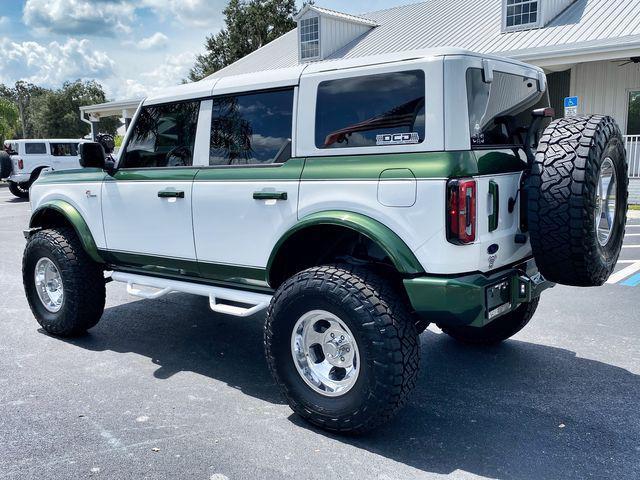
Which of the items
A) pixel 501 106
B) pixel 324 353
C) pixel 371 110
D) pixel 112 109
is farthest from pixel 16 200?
pixel 501 106

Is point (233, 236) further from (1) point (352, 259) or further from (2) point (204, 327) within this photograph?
(2) point (204, 327)

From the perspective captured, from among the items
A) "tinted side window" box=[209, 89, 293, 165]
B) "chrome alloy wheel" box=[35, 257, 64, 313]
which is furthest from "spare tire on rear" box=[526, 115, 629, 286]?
"chrome alloy wheel" box=[35, 257, 64, 313]

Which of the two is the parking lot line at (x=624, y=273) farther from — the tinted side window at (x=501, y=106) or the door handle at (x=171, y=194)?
the door handle at (x=171, y=194)

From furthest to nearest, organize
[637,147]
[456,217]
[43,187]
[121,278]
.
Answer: [637,147] < [43,187] < [121,278] < [456,217]

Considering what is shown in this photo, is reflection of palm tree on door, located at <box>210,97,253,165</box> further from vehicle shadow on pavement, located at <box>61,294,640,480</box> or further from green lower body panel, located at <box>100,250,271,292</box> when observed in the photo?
vehicle shadow on pavement, located at <box>61,294,640,480</box>

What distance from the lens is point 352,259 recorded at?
3541 millimetres

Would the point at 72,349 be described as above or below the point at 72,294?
below

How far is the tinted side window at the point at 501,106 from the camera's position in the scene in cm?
316

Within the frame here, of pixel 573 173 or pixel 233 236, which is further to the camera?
pixel 233 236

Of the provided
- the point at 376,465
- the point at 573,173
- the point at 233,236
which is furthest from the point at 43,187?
the point at 573,173

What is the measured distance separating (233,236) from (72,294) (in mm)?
1878

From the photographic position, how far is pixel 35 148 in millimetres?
20234

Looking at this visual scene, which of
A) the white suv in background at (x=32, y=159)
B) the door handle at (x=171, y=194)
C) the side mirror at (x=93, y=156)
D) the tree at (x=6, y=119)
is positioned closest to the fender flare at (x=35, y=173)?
the white suv in background at (x=32, y=159)

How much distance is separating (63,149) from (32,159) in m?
1.25
